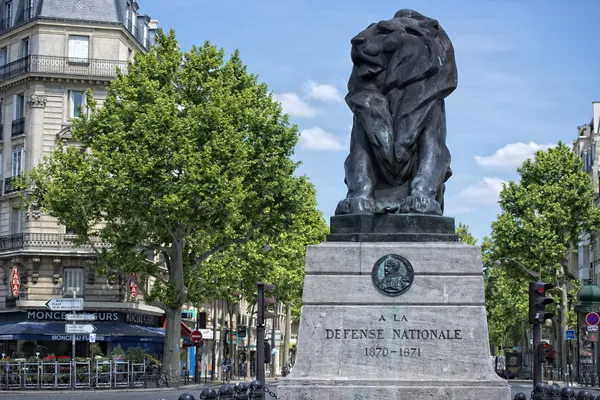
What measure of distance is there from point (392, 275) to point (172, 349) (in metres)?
34.2

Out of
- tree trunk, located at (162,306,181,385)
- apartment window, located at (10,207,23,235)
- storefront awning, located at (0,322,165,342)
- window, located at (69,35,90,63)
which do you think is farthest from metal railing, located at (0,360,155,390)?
window, located at (69,35,90,63)

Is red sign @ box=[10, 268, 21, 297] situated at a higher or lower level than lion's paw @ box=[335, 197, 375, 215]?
higher

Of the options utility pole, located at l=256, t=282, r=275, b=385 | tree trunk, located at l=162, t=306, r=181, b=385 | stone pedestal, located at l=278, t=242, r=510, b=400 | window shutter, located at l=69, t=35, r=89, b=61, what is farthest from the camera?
window shutter, located at l=69, t=35, r=89, b=61

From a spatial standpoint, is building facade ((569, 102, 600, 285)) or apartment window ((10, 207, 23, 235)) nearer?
apartment window ((10, 207, 23, 235))

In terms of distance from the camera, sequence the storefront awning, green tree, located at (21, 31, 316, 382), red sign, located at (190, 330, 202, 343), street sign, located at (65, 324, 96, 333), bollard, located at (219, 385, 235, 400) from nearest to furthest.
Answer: bollard, located at (219, 385, 235, 400), street sign, located at (65, 324, 96, 333), green tree, located at (21, 31, 316, 382), red sign, located at (190, 330, 202, 343), the storefront awning

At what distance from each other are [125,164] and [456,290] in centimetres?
3144

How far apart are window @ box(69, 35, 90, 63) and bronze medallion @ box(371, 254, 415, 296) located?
46.2 meters

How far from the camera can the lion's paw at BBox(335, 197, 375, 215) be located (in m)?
13.9

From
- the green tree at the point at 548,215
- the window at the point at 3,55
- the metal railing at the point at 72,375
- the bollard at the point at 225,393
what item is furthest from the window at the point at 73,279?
the bollard at the point at 225,393

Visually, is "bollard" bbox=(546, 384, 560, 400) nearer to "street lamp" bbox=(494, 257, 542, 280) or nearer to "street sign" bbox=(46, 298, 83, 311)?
"street sign" bbox=(46, 298, 83, 311)

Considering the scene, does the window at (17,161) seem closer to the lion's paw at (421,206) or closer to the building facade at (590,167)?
the building facade at (590,167)

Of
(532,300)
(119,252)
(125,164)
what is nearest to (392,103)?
(532,300)

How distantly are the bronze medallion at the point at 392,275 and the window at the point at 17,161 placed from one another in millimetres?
46829

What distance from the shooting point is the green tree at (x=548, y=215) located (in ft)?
211
